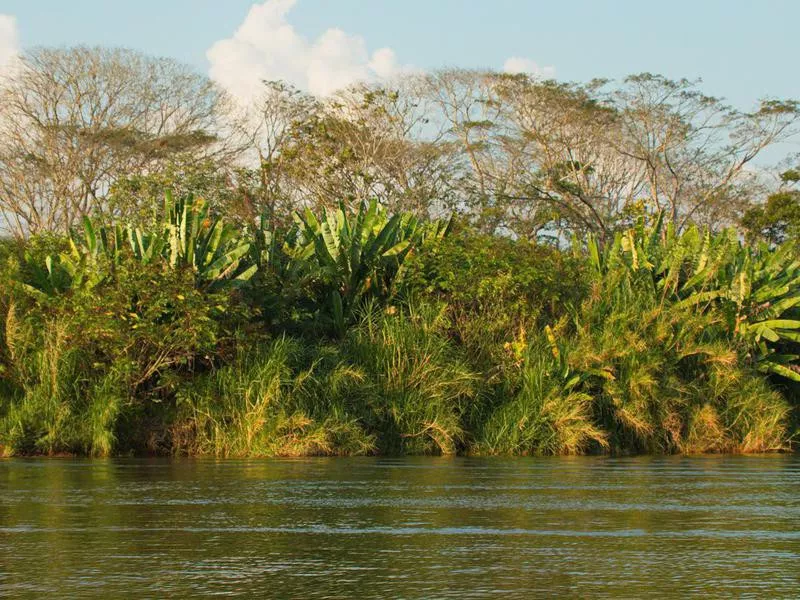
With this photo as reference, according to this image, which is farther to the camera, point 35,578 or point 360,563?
point 360,563

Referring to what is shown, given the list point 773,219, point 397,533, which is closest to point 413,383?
point 397,533

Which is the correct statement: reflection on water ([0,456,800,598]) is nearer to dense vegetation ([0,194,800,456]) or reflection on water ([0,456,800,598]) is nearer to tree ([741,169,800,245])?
dense vegetation ([0,194,800,456])

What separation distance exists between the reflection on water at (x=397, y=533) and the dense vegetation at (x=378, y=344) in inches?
110

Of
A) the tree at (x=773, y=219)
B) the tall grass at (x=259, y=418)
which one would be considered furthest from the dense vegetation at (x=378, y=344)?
the tree at (x=773, y=219)

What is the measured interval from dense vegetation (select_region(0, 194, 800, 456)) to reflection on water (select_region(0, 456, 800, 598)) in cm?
280

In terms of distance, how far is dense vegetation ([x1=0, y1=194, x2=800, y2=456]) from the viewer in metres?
13.9

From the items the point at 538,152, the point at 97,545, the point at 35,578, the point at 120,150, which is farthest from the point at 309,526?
the point at 538,152

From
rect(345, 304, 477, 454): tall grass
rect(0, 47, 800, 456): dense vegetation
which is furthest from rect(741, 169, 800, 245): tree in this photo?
rect(345, 304, 477, 454): tall grass

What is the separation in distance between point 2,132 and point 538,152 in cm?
1911

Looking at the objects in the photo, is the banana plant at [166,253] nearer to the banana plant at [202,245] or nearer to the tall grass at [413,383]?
the banana plant at [202,245]

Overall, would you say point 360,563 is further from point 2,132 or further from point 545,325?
point 2,132

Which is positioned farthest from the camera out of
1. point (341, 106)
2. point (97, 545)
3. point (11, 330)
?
point (341, 106)

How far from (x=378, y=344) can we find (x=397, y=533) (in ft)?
28.4

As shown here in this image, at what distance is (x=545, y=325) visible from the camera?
16266 mm
